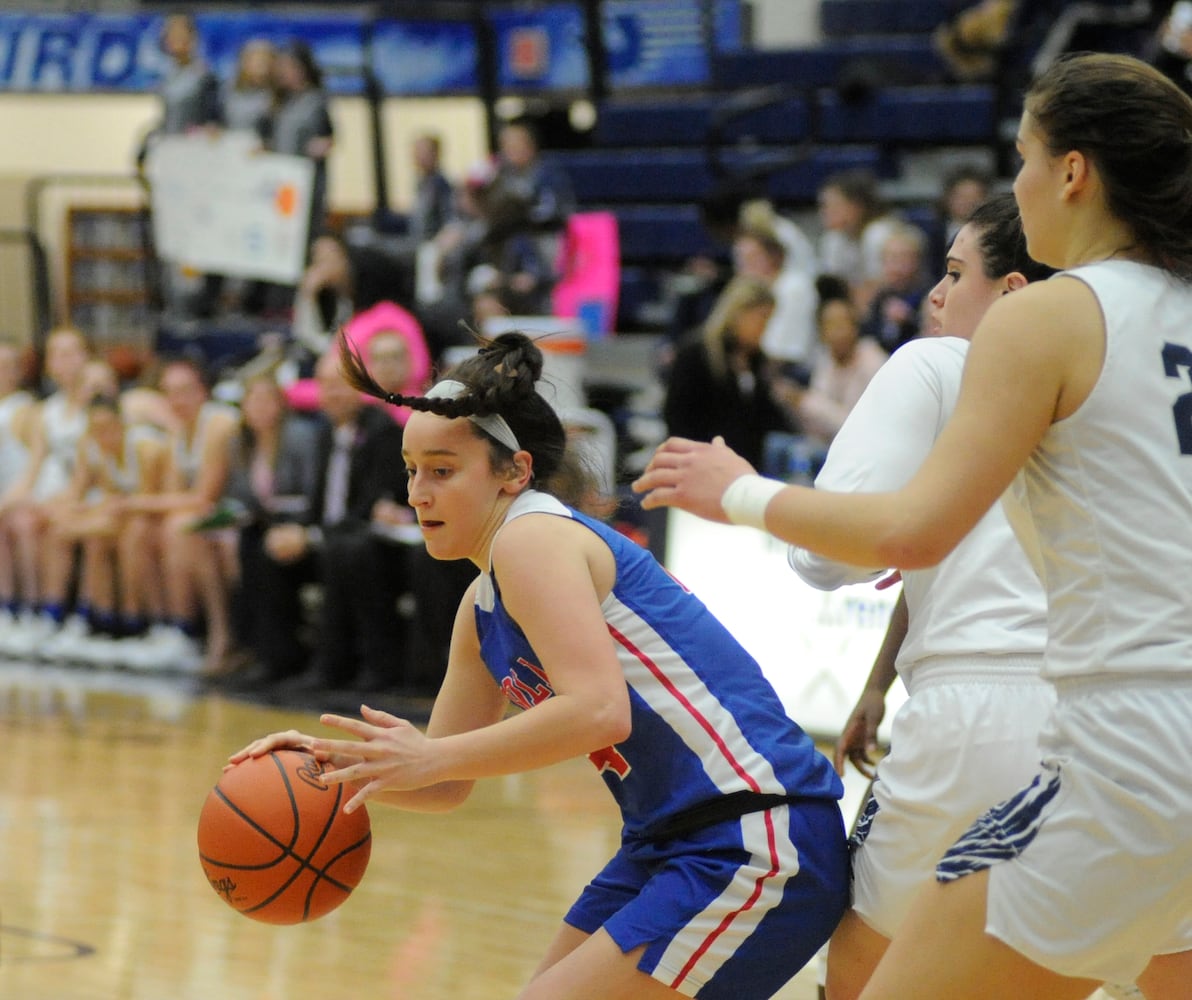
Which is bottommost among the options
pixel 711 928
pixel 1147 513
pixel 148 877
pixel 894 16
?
pixel 148 877

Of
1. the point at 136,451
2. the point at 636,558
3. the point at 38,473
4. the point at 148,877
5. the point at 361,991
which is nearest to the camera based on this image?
the point at 636,558

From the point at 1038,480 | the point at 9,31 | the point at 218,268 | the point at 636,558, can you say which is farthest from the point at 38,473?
the point at 1038,480

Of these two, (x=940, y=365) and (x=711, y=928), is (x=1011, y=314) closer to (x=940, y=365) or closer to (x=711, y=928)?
(x=940, y=365)

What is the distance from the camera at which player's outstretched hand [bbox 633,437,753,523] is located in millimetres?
2100

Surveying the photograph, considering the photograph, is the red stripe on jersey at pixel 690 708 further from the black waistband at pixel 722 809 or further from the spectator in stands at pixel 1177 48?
the spectator in stands at pixel 1177 48

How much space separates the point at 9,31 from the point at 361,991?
1352cm

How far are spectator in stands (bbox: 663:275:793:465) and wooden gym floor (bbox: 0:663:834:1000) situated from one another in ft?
5.76

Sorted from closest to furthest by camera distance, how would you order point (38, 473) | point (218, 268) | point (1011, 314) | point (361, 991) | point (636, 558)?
point (1011, 314)
point (636, 558)
point (361, 991)
point (38, 473)
point (218, 268)

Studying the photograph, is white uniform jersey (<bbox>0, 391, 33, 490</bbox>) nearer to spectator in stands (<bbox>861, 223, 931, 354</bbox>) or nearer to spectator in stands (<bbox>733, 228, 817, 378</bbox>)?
spectator in stands (<bbox>733, 228, 817, 378</bbox>)

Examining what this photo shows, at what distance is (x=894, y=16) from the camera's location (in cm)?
1345

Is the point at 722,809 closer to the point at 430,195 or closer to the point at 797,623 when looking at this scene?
the point at 797,623

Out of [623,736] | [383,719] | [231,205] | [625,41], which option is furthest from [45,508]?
[623,736]

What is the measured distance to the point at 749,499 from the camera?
2.07 m

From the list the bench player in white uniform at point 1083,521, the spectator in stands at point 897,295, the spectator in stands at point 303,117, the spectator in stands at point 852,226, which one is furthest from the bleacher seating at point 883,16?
the bench player in white uniform at point 1083,521
